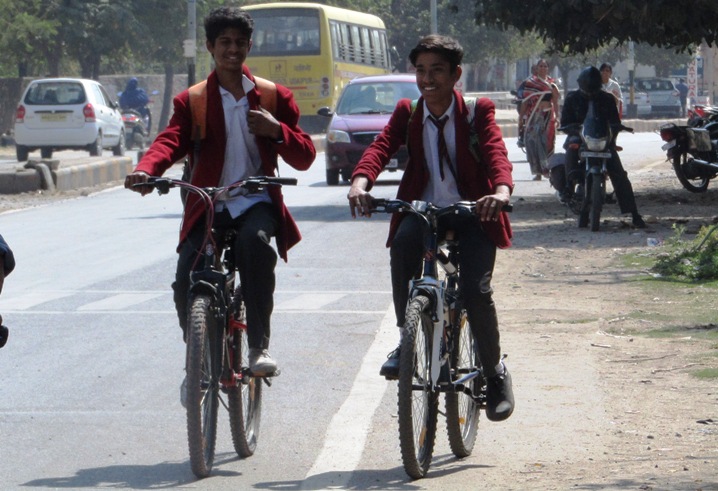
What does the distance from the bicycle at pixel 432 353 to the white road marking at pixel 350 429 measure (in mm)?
341

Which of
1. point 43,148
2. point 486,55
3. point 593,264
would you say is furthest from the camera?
point 486,55

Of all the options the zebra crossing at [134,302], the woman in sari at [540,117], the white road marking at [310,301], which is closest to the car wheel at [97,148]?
the woman in sari at [540,117]

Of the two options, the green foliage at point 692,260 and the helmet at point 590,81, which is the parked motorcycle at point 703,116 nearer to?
the helmet at point 590,81

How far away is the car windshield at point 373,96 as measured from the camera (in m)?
23.7

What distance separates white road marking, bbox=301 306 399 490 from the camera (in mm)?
5695

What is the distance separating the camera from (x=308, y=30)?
136 ft

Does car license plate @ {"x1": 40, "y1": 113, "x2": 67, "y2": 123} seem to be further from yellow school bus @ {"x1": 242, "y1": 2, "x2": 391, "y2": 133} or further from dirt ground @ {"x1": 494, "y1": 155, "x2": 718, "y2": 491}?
dirt ground @ {"x1": 494, "y1": 155, "x2": 718, "y2": 491}

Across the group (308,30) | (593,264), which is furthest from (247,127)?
(308,30)

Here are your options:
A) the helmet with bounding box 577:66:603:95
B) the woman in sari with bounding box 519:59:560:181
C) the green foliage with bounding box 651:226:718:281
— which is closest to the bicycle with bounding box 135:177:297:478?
the green foliage with bounding box 651:226:718:281

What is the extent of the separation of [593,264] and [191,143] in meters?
7.27

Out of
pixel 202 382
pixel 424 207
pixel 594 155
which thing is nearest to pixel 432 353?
pixel 424 207

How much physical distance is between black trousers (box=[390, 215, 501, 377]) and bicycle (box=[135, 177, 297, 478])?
0.50 meters

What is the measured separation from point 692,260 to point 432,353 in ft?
22.3

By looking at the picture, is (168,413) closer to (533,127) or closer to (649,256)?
(649,256)
